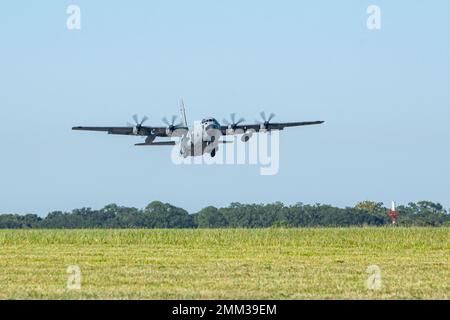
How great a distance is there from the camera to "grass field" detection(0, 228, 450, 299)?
75.1 feet

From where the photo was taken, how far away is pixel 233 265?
101ft

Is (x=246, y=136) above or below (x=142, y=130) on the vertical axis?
below


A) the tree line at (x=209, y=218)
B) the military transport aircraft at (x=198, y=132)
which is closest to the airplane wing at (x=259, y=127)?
the military transport aircraft at (x=198, y=132)

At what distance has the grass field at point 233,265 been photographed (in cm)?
2289

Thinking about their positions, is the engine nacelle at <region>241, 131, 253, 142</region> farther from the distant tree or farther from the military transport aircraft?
the distant tree

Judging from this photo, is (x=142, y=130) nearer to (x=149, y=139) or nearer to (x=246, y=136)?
(x=149, y=139)

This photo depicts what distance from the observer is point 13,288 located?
23.5 metres

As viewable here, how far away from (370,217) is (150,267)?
254ft

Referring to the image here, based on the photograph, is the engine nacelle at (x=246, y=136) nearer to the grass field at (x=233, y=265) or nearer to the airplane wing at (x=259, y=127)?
the airplane wing at (x=259, y=127)
